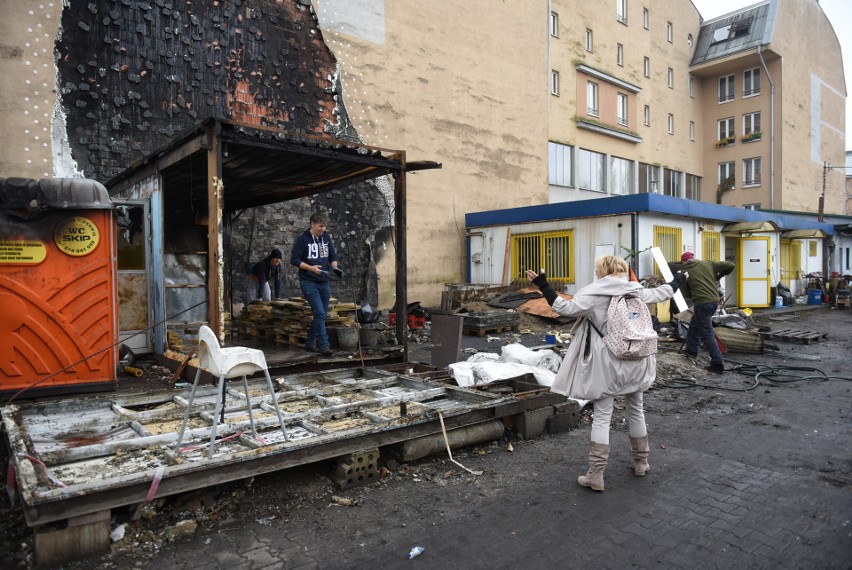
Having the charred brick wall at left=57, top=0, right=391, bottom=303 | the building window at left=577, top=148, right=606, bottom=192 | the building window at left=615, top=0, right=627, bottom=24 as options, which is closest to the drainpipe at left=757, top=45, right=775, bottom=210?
the building window at left=615, top=0, right=627, bottom=24

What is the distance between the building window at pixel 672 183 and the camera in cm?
3095

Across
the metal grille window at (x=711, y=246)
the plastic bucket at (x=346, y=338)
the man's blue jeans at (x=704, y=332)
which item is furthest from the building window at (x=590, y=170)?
the plastic bucket at (x=346, y=338)

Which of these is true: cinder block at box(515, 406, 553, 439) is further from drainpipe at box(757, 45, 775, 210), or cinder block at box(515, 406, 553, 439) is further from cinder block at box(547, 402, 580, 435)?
drainpipe at box(757, 45, 775, 210)

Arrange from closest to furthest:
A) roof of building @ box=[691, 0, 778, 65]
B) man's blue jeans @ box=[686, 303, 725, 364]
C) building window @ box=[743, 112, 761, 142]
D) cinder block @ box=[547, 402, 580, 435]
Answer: cinder block @ box=[547, 402, 580, 435] → man's blue jeans @ box=[686, 303, 725, 364] → roof of building @ box=[691, 0, 778, 65] → building window @ box=[743, 112, 761, 142]

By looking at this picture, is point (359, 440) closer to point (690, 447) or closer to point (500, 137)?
point (690, 447)

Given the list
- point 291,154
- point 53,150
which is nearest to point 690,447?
point 291,154

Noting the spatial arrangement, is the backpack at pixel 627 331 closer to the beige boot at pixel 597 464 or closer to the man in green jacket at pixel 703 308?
the beige boot at pixel 597 464

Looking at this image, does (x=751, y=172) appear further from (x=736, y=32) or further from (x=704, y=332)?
(x=704, y=332)

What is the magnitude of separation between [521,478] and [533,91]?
20.5 m

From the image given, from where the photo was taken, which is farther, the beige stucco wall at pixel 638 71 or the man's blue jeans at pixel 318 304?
the beige stucco wall at pixel 638 71

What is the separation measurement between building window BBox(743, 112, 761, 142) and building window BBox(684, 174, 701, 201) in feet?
10.8

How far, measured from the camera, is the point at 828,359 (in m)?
10.5

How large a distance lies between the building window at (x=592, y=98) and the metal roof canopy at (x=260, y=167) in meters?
19.2

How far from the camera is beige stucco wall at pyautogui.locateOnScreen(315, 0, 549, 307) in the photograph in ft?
56.4
